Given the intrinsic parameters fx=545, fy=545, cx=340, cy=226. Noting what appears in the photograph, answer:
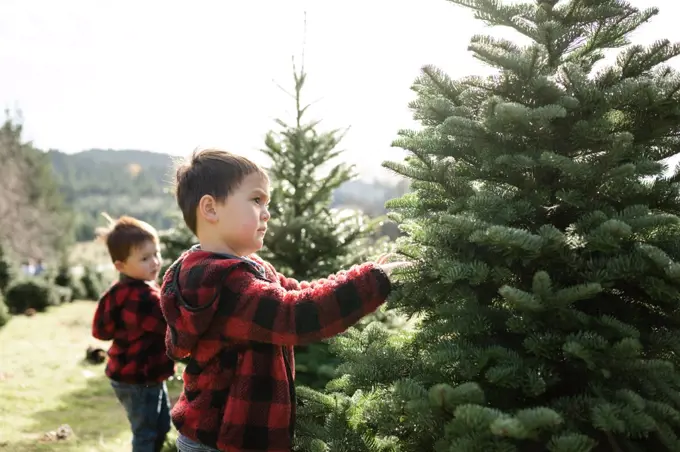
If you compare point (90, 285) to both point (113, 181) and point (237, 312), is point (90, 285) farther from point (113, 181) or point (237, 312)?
point (113, 181)

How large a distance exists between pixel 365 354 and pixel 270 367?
41 centimetres

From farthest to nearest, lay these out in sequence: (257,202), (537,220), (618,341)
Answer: (257,202), (537,220), (618,341)

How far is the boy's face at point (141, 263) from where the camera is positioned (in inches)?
165

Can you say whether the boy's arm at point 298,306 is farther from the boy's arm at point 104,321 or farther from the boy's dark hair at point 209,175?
the boy's arm at point 104,321

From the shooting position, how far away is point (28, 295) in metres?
15.2

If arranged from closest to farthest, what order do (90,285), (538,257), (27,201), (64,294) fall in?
(538,257)
(64,294)
(90,285)
(27,201)

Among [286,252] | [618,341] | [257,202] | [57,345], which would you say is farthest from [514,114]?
[57,345]

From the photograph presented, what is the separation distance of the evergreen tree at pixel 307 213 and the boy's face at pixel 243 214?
3537 millimetres

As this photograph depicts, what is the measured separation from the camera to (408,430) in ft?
6.82

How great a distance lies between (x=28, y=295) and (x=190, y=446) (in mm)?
15382

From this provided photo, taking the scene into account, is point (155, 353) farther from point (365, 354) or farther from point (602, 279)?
point (602, 279)

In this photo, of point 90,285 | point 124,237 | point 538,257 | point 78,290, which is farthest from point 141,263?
point 90,285

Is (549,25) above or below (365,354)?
above

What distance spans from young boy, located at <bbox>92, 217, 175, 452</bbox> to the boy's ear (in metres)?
2.22
